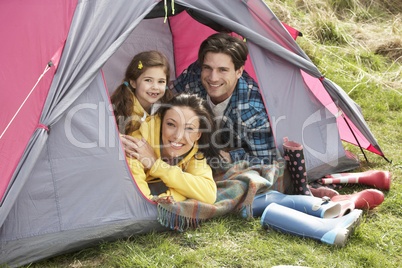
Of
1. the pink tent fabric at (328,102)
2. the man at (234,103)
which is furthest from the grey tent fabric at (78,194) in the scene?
the pink tent fabric at (328,102)

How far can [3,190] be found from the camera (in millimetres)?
1939

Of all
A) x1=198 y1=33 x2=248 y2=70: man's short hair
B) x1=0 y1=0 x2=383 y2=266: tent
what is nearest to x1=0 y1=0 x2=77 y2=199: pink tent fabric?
x1=0 y1=0 x2=383 y2=266: tent

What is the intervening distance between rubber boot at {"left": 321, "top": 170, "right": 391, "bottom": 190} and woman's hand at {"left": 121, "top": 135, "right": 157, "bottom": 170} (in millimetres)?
1230

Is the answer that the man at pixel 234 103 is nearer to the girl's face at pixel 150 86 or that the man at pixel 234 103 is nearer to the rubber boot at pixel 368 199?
the girl's face at pixel 150 86

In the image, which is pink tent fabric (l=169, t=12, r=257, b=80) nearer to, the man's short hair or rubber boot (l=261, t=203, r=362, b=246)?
the man's short hair

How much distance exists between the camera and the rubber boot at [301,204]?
2.42 m

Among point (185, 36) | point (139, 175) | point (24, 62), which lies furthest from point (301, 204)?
point (185, 36)

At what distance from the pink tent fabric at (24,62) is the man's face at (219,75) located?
1.02 metres

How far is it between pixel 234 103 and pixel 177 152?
0.65 meters

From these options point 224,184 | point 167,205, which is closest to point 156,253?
point 167,205

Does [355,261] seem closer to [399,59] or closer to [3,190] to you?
[3,190]

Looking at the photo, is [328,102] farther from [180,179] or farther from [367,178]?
[180,179]

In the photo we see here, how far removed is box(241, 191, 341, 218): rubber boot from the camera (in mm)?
2424

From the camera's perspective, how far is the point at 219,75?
297cm
